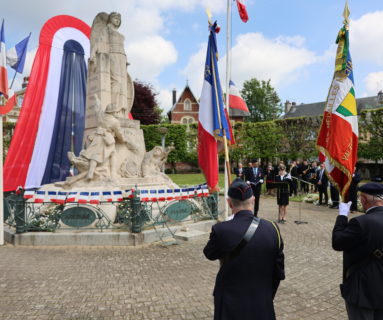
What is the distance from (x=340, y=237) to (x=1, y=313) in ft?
13.4

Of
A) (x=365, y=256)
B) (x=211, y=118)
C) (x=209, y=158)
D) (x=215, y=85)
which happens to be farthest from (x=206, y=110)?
(x=365, y=256)

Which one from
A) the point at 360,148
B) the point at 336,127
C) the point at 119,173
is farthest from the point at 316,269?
the point at 360,148

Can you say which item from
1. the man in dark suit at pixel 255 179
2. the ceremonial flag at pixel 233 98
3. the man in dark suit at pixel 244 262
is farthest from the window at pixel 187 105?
the man in dark suit at pixel 244 262

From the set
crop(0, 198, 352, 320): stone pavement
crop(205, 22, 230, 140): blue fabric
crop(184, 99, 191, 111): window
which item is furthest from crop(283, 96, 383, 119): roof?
crop(0, 198, 352, 320): stone pavement

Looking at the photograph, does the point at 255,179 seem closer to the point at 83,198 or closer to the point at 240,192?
the point at 83,198

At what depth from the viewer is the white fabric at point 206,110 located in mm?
7477

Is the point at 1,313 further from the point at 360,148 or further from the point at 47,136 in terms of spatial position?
the point at 360,148

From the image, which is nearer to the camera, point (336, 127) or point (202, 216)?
point (336, 127)

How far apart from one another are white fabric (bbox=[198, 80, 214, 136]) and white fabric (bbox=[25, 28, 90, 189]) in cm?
860

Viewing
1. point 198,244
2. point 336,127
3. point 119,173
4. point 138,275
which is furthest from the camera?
point 119,173

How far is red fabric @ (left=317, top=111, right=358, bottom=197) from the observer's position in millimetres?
4340

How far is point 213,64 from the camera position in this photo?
7629 mm

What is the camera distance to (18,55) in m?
7.97

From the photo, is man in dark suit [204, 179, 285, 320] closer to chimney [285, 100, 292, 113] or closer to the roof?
the roof
